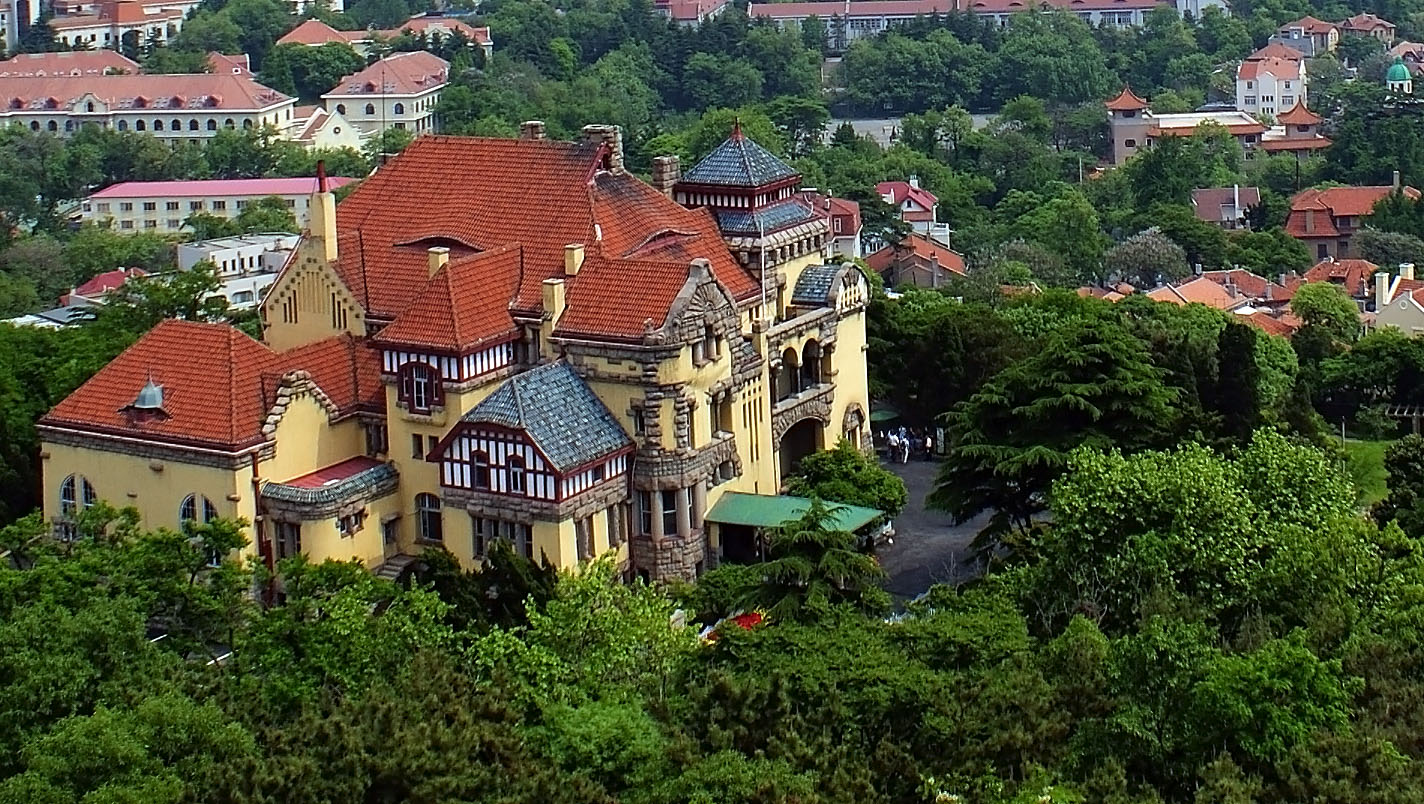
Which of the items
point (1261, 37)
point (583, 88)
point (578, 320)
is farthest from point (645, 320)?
point (1261, 37)

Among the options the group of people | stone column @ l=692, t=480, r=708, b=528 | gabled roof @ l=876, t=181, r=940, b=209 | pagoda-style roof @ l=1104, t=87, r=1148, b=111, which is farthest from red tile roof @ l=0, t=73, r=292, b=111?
stone column @ l=692, t=480, r=708, b=528

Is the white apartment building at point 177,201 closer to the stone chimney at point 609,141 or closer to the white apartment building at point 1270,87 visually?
the stone chimney at point 609,141

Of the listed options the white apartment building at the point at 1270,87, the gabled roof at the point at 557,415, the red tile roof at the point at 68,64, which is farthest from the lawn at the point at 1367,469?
the red tile roof at the point at 68,64

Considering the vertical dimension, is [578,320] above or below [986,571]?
above

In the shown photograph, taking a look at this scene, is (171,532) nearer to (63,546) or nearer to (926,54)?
(63,546)

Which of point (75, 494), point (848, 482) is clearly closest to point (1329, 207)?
point (848, 482)

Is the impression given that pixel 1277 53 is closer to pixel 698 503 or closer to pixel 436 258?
pixel 436 258
